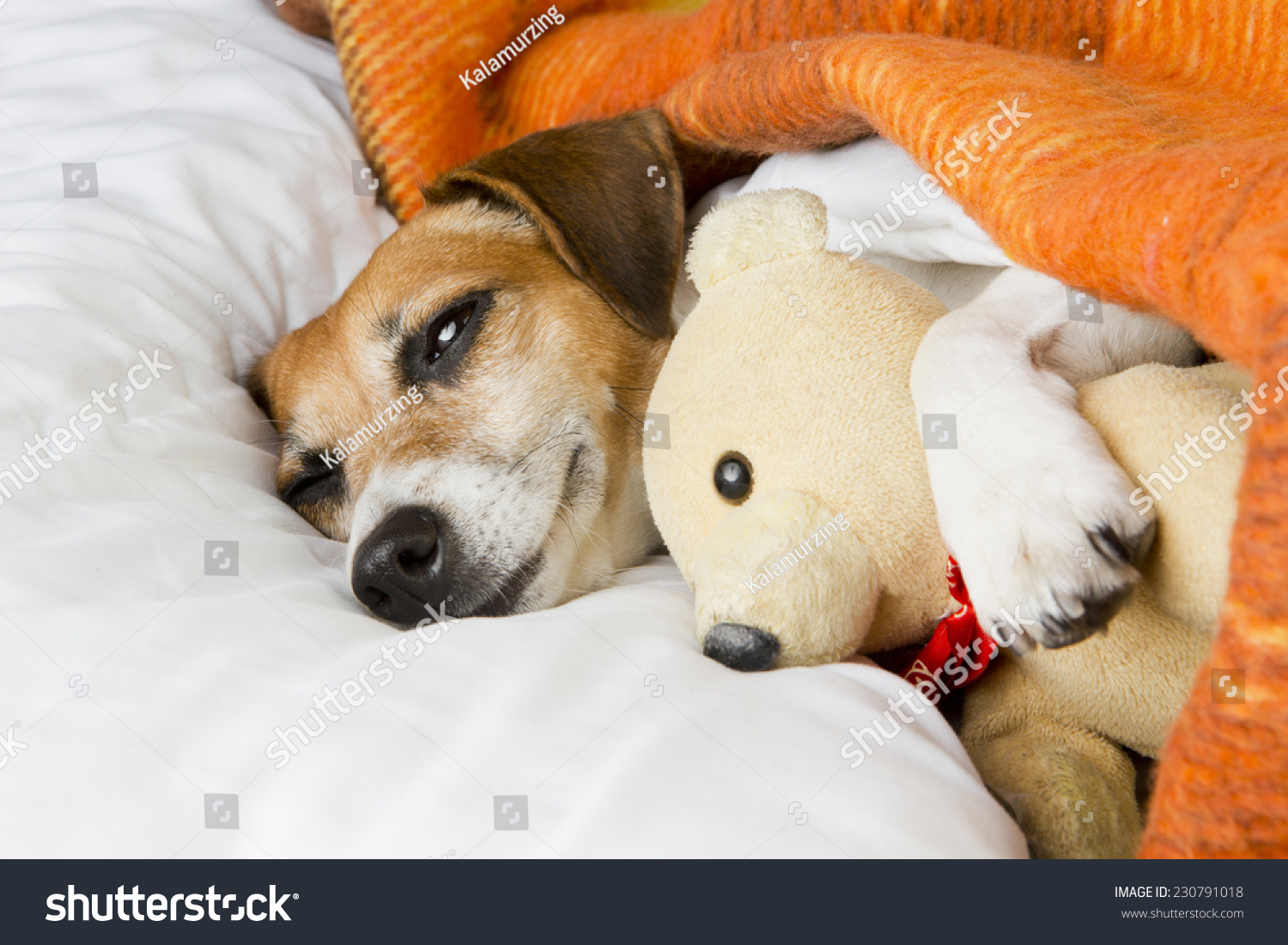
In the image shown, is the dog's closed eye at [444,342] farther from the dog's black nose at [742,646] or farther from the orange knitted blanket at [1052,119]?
the dog's black nose at [742,646]

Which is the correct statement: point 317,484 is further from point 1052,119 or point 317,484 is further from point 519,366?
point 1052,119

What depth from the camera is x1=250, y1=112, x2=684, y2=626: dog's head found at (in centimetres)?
140

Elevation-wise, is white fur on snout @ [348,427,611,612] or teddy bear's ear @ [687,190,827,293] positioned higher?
teddy bear's ear @ [687,190,827,293]

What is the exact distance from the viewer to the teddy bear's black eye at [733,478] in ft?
3.47

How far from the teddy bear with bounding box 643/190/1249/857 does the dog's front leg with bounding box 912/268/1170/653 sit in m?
0.03

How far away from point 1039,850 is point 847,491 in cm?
39

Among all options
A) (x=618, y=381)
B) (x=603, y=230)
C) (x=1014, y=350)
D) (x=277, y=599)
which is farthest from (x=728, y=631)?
(x=603, y=230)

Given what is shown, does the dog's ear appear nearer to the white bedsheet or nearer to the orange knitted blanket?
the orange knitted blanket

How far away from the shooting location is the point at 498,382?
158 cm

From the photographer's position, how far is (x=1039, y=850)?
2.96 ft

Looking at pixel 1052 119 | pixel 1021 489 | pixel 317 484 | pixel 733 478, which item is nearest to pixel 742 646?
pixel 733 478

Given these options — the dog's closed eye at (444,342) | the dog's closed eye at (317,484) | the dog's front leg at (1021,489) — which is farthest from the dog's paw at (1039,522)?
the dog's closed eye at (317,484)

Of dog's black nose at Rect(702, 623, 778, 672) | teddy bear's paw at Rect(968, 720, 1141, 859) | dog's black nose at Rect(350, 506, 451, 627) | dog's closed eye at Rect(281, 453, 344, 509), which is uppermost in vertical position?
dog's black nose at Rect(702, 623, 778, 672)

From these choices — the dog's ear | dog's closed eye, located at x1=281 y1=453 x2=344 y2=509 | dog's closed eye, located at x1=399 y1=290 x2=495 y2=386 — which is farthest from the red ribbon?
dog's closed eye, located at x1=281 y1=453 x2=344 y2=509
